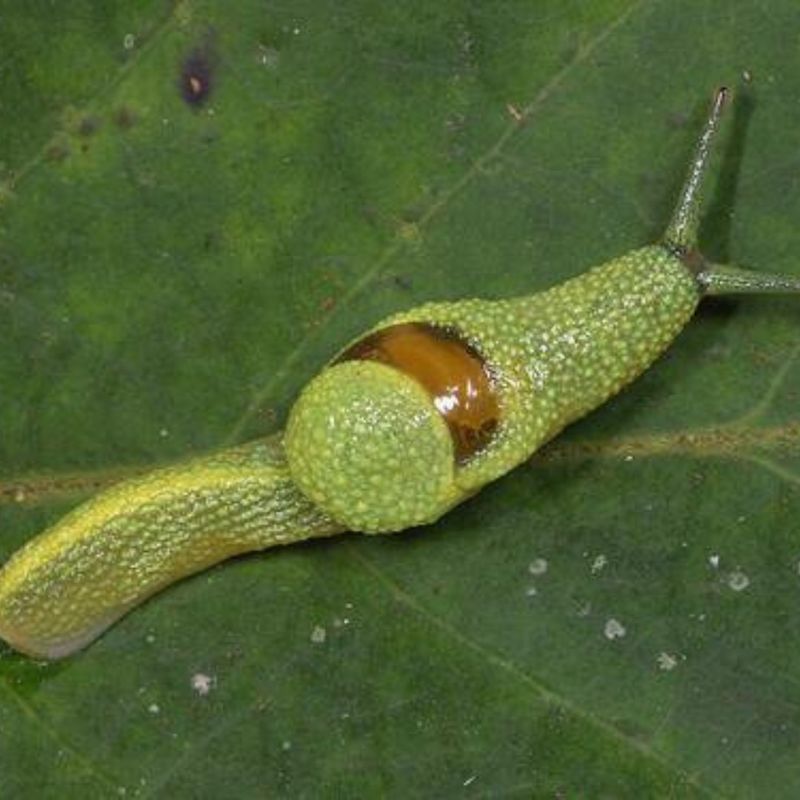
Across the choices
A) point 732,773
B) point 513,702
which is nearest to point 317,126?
point 513,702

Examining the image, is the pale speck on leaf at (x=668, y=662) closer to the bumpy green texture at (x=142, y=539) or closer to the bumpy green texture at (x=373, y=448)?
the bumpy green texture at (x=373, y=448)

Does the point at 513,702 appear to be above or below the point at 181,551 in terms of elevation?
below

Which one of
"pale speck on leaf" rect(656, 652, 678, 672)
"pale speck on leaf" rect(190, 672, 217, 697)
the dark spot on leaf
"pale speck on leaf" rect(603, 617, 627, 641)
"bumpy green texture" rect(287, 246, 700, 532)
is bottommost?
"pale speck on leaf" rect(656, 652, 678, 672)

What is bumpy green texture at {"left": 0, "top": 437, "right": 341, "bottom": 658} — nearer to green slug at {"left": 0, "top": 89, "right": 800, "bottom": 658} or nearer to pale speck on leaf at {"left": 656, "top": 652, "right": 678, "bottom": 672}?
green slug at {"left": 0, "top": 89, "right": 800, "bottom": 658}

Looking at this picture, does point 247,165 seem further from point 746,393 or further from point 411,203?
point 746,393

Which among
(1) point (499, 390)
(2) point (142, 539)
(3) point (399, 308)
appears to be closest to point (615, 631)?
(1) point (499, 390)

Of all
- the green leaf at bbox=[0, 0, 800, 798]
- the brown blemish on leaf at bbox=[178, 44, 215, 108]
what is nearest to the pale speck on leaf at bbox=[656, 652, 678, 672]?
the green leaf at bbox=[0, 0, 800, 798]

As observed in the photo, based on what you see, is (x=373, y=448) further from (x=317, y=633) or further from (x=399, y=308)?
(x=317, y=633)

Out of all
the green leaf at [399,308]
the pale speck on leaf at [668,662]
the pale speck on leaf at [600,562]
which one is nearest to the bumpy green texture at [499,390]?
the green leaf at [399,308]

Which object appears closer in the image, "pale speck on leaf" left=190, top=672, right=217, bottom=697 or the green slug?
the green slug
